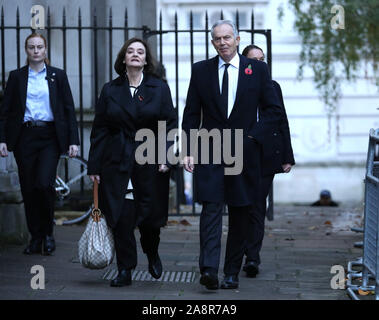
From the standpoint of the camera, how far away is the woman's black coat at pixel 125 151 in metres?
6.91

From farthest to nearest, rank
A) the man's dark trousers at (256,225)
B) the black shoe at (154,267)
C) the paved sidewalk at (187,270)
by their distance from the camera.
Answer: the man's dark trousers at (256,225), the black shoe at (154,267), the paved sidewalk at (187,270)

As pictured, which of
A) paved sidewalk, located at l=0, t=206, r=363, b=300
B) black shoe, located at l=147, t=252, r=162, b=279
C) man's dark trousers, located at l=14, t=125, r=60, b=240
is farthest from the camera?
man's dark trousers, located at l=14, t=125, r=60, b=240

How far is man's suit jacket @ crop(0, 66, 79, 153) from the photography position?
838cm

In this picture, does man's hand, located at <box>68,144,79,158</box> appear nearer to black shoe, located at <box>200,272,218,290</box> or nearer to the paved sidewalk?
the paved sidewalk

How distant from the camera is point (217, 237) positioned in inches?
266

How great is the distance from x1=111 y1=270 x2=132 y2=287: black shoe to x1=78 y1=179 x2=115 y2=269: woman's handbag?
0.52 feet

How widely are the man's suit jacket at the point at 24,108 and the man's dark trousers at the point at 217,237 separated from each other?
2.10m

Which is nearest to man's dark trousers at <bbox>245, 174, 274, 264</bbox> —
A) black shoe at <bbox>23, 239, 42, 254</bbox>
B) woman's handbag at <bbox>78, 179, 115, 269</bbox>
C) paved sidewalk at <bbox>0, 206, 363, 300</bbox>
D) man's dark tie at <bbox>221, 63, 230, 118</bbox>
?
paved sidewalk at <bbox>0, 206, 363, 300</bbox>

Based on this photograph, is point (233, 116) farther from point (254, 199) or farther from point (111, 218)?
point (111, 218)

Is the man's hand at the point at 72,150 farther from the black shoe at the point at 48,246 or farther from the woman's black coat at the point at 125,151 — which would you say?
the woman's black coat at the point at 125,151

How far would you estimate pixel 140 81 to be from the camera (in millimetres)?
7090

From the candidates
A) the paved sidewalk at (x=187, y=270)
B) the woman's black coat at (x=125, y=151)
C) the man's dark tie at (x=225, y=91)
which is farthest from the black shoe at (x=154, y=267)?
the man's dark tie at (x=225, y=91)

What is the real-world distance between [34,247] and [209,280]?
2348 mm
